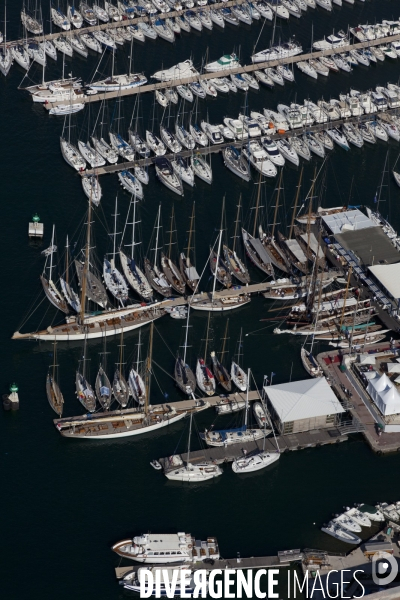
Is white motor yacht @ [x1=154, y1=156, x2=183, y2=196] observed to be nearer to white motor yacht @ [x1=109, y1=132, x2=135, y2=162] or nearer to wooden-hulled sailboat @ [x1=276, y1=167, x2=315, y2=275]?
white motor yacht @ [x1=109, y1=132, x2=135, y2=162]

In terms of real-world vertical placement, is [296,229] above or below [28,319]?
above

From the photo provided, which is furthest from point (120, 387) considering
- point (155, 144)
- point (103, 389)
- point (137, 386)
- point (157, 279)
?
point (155, 144)

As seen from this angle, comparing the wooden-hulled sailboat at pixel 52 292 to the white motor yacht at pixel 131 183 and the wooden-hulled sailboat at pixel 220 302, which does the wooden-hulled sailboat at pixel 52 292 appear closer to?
the wooden-hulled sailboat at pixel 220 302

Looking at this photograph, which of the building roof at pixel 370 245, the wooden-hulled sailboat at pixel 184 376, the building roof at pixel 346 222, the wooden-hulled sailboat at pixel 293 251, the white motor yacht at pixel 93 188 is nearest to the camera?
the wooden-hulled sailboat at pixel 184 376

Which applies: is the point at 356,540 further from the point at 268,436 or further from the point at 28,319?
the point at 28,319

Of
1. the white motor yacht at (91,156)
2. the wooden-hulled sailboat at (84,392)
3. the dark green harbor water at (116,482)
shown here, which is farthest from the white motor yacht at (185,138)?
the wooden-hulled sailboat at (84,392)

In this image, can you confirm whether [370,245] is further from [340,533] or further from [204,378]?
[340,533]

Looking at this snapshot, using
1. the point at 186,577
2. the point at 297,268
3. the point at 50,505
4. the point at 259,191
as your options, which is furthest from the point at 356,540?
the point at 259,191
